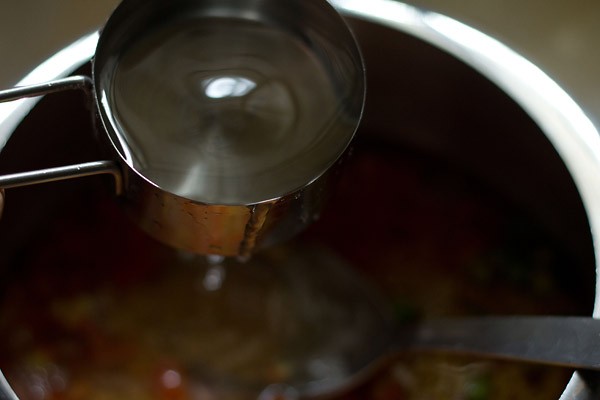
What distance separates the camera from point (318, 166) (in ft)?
1.98

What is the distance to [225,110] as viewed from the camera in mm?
627

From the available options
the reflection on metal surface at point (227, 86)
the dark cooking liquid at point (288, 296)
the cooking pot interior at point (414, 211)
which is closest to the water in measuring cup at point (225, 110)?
the reflection on metal surface at point (227, 86)

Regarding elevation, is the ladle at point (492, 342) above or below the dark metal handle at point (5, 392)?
above

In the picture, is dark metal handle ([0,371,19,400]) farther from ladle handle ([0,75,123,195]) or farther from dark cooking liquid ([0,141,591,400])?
dark cooking liquid ([0,141,591,400])

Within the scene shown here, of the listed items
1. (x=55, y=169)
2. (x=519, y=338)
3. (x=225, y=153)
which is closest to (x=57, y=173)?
(x=55, y=169)

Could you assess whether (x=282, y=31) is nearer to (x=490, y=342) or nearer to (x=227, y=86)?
(x=227, y=86)

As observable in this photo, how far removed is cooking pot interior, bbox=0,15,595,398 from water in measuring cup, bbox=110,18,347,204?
0.15 meters

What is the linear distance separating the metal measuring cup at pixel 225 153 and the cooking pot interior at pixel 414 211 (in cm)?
13

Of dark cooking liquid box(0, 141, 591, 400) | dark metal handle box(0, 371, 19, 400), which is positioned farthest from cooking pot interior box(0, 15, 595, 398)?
dark metal handle box(0, 371, 19, 400)

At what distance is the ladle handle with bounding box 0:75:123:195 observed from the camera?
0.54m

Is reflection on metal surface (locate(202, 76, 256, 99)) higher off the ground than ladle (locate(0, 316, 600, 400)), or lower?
higher

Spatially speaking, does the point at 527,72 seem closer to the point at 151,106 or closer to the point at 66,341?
the point at 151,106

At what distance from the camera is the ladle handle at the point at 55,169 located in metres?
0.54

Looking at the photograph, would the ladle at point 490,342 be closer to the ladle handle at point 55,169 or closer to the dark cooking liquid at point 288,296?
the dark cooking liquid at point 288,296
